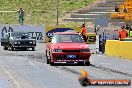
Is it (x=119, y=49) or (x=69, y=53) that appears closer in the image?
(x=69, y=53)

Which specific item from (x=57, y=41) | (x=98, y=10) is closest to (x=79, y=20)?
(x=98, y=10)

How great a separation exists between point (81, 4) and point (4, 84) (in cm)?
5473

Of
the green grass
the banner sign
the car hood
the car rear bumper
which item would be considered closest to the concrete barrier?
the car hood

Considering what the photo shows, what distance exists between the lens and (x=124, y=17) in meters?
57.6

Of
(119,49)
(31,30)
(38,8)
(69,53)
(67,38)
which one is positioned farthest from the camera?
(38,8)

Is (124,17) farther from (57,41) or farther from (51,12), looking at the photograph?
(57,41)

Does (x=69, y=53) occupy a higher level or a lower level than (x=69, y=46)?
lower

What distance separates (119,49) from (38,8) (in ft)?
127

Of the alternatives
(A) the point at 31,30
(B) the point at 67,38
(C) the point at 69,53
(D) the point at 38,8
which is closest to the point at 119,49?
(B) the point at 67,38

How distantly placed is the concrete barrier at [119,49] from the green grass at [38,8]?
29.1 m

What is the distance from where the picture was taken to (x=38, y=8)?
68.2 m

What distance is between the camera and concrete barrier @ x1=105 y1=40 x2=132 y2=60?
28.6 meters

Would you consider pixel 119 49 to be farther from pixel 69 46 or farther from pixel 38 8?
pixel 38 8

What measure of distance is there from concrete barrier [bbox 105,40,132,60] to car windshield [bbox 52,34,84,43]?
4.14 meters
